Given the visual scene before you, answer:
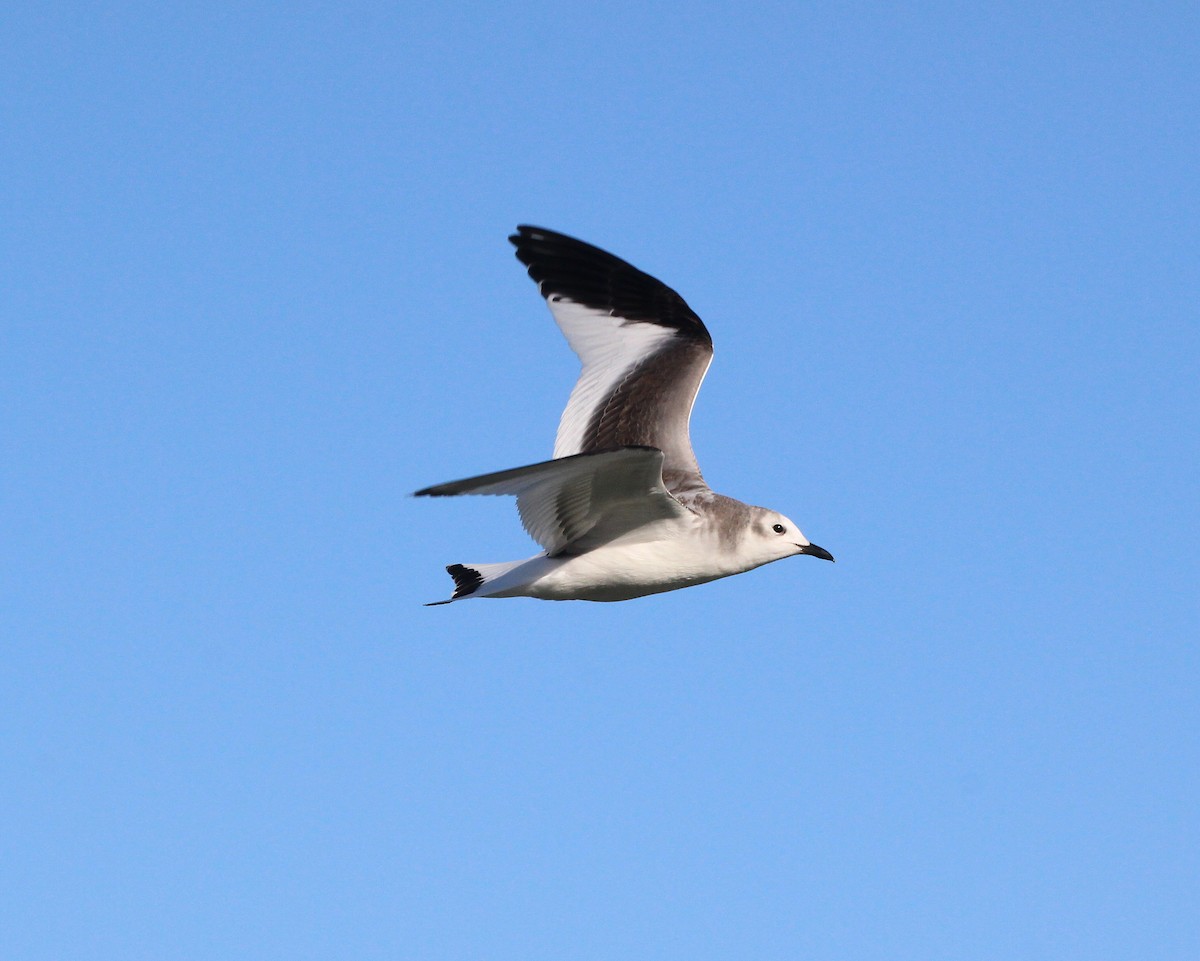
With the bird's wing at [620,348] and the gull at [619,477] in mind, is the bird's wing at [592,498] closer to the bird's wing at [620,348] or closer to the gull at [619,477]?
the gull at [619,477]

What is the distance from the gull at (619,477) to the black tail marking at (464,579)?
0.04 feet

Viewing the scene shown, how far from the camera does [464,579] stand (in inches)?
460

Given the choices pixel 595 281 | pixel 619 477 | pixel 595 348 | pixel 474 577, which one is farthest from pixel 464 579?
pixel 595 281

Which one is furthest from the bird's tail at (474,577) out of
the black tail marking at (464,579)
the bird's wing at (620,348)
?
the bird's wing at (620,348)

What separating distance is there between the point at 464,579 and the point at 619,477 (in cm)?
208

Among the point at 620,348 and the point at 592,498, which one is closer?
the point at 592,498

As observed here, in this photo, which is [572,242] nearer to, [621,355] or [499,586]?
[621,355]

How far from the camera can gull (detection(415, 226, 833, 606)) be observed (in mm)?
10398

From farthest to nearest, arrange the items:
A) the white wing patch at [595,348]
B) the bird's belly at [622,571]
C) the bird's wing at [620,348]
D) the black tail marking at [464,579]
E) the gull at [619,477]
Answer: the white wing patch at [595,348], the bird's wing at [620,348], the black tail marking at [464,579], the bird's belly at [622,571], the gull at [619,477]

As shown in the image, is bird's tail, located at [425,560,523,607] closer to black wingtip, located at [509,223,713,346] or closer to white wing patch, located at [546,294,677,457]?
white wing patch, located at [546,294,677,457]

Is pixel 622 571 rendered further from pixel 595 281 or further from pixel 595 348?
pixel 595 281

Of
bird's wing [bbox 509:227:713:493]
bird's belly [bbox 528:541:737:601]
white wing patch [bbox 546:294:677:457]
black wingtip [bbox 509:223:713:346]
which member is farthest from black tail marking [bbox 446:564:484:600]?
black wingtip [bbox 509:223:713:346]

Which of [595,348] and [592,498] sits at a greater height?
[595,348]

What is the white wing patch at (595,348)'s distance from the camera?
1362cm
